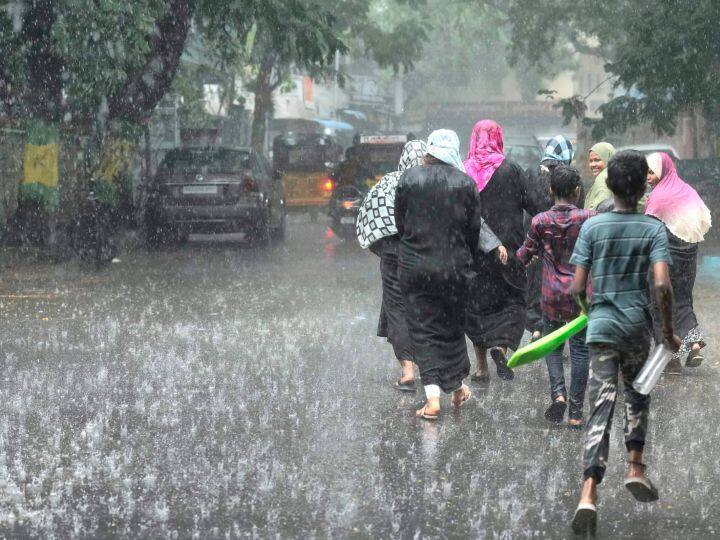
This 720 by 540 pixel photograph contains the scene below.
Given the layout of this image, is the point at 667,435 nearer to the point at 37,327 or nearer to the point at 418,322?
the point at 418,322

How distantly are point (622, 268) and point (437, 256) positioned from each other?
82.2 inches

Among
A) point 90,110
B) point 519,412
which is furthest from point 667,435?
point 90,110

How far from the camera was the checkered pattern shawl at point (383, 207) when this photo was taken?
313 inches

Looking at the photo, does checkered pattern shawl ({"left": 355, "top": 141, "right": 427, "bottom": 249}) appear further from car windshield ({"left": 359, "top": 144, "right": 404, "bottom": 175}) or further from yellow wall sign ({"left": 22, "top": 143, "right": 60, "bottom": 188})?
car windshield ({"left": 359, "top": 144, "right": 404, "bottom": 175})

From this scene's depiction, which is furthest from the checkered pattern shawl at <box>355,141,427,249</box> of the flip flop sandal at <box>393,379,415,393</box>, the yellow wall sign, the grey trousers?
the yellow wall sign

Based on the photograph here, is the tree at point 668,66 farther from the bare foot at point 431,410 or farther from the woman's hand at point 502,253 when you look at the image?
the bare foot at point 431,410

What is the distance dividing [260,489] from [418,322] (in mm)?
2056

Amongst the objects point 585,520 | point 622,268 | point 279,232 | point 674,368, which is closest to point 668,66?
point 279,232

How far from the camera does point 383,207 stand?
26.3 ft

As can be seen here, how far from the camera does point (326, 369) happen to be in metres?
8.95

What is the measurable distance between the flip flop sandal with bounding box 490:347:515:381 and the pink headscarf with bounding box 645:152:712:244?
1.38m

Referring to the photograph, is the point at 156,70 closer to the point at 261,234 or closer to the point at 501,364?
the point at 261,234

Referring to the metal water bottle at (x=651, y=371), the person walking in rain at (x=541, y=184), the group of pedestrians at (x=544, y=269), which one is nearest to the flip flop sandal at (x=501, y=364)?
the group of pedestrians at (x=544, y=269)

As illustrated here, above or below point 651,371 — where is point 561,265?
above
